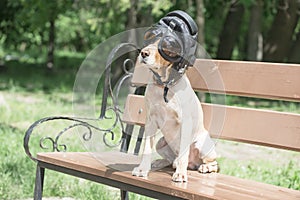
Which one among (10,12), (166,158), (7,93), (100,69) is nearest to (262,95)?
(166,158)

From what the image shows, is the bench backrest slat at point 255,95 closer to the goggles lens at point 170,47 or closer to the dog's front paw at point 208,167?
the dog's front paw at point 208,167

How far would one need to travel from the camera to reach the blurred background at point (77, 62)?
513cm

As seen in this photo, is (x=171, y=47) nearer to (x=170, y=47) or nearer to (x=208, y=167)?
(x=170, y=47)

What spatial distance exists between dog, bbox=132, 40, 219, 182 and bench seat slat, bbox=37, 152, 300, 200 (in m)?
0.07

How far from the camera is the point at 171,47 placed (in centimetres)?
282

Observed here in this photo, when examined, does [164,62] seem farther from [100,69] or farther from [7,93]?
[7,93]

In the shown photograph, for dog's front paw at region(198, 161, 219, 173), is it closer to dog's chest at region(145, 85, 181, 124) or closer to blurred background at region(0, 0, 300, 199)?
dog's chest at region(145, 85, 181, 124)

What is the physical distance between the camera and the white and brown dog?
113 inches

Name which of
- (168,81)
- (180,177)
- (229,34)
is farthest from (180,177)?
(229,34)

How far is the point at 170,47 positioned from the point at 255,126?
0.85m

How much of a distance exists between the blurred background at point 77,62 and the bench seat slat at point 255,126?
1.44 metres

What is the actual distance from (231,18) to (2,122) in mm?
8762

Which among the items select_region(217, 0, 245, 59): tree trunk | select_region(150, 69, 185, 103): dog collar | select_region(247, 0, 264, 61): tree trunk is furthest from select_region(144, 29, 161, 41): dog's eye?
select_region(247, 0, 264, 61): tree trunk

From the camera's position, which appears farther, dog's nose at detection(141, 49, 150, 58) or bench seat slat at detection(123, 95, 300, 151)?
bench seat slat at detection(123, 95, 300, 151)
